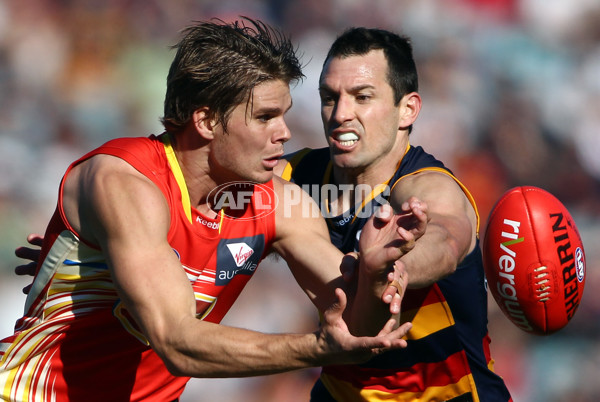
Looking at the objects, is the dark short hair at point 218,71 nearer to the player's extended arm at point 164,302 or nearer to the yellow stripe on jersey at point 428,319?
the player's extended arm at point 164,302

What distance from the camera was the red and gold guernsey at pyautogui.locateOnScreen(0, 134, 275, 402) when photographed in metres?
3.20

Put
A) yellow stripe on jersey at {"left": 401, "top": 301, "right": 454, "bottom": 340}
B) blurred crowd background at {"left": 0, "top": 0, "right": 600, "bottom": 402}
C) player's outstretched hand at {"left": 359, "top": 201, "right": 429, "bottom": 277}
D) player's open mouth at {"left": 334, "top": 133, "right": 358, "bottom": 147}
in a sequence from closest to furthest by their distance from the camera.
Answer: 1. player's outstretched hand at {"left": 359, "top": 201, "right": 429, "bottom": 277}
2. yellow stripe on jersey at {"left": 401, "top": 301, "right": 454, "bottom": 340}
3. player's open mouth at {"left": 334, "top": 133, "right": 358, "bottom": 147}
4. blurred crowd background at {"left": 0, "top": 0, "right": 600, "bottom": 402}

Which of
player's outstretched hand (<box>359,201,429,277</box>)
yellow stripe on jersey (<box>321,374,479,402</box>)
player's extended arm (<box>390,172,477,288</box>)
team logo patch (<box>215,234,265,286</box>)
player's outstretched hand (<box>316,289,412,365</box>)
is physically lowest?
yellow stripe on jersey (<box>321,374,479,402</box>)

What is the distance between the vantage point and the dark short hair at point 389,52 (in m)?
4.36

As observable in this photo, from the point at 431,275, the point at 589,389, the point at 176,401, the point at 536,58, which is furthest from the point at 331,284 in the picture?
the point at 536,58

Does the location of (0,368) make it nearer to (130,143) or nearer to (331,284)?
(130,143)

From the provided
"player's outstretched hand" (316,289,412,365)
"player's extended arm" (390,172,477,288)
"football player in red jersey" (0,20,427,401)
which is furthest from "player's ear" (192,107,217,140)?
"player's outstretched hand" (316,289,412,365)

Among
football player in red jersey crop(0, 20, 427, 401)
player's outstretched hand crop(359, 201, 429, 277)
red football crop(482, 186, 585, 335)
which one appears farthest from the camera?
red football crop(482, 186, 585, 335)

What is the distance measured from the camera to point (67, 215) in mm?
3137

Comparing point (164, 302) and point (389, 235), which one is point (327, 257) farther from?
point (164, 302)

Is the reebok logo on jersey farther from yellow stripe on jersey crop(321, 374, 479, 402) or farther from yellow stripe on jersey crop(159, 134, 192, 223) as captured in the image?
yellow stripe on jersey crop(321, 374, 479, 402)

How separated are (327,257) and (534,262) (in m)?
1.31

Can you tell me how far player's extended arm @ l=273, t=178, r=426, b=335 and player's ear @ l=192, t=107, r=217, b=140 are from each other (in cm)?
48

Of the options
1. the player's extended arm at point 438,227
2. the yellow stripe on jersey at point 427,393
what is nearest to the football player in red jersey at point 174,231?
the player's extended arm at point 438,227
